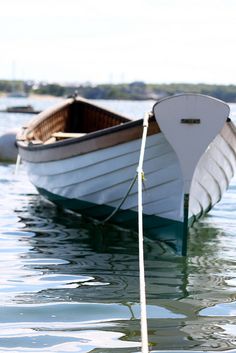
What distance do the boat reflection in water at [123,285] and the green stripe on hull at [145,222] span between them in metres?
0.14

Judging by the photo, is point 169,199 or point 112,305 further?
point 169,199

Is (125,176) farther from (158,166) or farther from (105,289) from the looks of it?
(105,289)

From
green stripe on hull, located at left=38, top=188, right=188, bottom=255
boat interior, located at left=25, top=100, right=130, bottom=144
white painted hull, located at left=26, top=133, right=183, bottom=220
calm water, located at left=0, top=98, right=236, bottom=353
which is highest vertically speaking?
boat interior, located at left=25, top=100, right=130, bottom=144

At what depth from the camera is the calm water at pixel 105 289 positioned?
5633 millimetres

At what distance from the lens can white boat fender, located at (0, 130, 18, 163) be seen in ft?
71.1

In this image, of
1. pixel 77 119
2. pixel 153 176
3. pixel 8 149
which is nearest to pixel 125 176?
pixel 153 176

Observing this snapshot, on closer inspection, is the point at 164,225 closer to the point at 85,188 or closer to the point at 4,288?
the point at 85,188

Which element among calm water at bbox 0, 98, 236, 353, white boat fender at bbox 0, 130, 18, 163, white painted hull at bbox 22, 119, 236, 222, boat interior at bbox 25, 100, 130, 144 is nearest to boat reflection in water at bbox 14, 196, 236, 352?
calm water at bbox 0, 98, 236, 353

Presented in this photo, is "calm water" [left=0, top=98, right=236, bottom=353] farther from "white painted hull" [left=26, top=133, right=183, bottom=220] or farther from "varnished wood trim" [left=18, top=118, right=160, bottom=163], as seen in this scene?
"varnished wood trim" [left=18, top=118, right=160, bottom=163]

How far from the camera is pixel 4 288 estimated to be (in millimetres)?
7027

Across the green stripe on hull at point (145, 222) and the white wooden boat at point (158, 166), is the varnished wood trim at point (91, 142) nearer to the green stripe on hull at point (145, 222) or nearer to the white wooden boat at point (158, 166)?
the white wooden boat at point (158, 166)

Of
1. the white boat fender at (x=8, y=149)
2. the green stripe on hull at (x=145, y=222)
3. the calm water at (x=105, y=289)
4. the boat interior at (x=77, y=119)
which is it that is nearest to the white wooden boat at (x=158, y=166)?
the green stripe on hull at (x=145, y=222)

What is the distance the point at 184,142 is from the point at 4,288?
2.38 meters

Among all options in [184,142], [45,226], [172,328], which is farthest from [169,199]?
[172,328]
